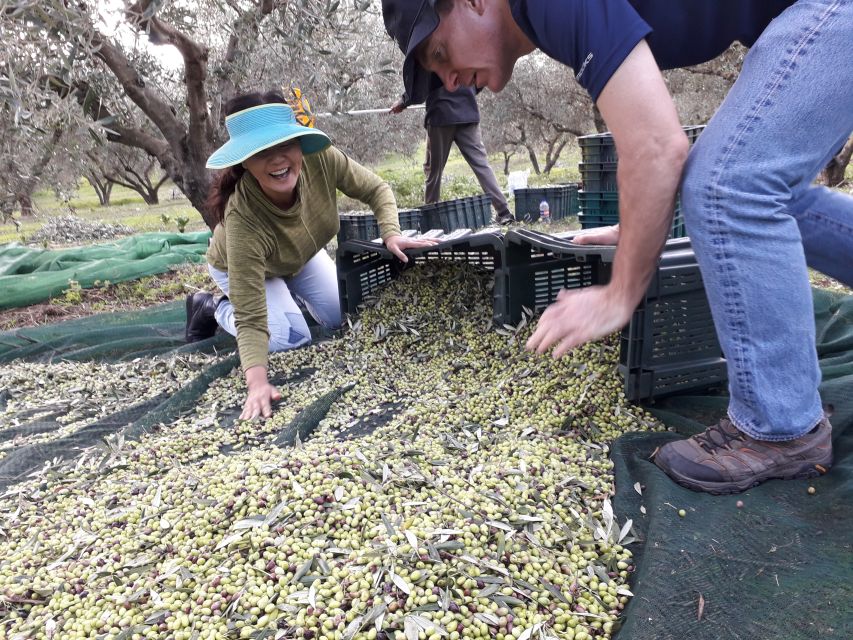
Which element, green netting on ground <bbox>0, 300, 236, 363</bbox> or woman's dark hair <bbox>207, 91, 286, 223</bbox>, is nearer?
woman's dark hair <bbox>207, 91, 286, 223</bbox>

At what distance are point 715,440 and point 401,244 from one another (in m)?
1.96

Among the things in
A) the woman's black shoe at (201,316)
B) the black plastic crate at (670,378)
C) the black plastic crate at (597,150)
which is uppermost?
the black plastic crate at (597,150)

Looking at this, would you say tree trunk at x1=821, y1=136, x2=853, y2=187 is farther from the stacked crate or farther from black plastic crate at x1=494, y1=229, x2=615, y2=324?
black plastic crate at x1=494, y1=229, x2=615, y2=324

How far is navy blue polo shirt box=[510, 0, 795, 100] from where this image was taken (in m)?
1.27

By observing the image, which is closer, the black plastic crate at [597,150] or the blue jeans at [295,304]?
the blue jeans at [295,304]

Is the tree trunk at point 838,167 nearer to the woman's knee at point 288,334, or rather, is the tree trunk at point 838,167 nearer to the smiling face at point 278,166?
the woman's knee at point 288,334

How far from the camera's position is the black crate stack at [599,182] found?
396 centimetres

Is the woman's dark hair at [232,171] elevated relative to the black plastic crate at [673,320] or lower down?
elevated

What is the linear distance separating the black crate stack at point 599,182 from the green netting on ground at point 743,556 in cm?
226

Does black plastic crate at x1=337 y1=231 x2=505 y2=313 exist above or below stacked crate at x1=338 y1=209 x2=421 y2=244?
below

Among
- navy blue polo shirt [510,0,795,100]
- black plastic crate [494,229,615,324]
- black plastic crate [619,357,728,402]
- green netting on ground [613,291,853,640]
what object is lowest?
green netting on ground [613,291,853,640]

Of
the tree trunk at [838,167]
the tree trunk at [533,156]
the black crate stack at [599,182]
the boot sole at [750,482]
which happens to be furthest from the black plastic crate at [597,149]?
the tree trunk at [533,156]

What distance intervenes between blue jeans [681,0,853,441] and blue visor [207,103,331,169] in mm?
1837

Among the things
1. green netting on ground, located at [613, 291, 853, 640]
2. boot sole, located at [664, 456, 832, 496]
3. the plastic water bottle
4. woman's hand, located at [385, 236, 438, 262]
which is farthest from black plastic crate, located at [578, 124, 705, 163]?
the plastic water bottle
